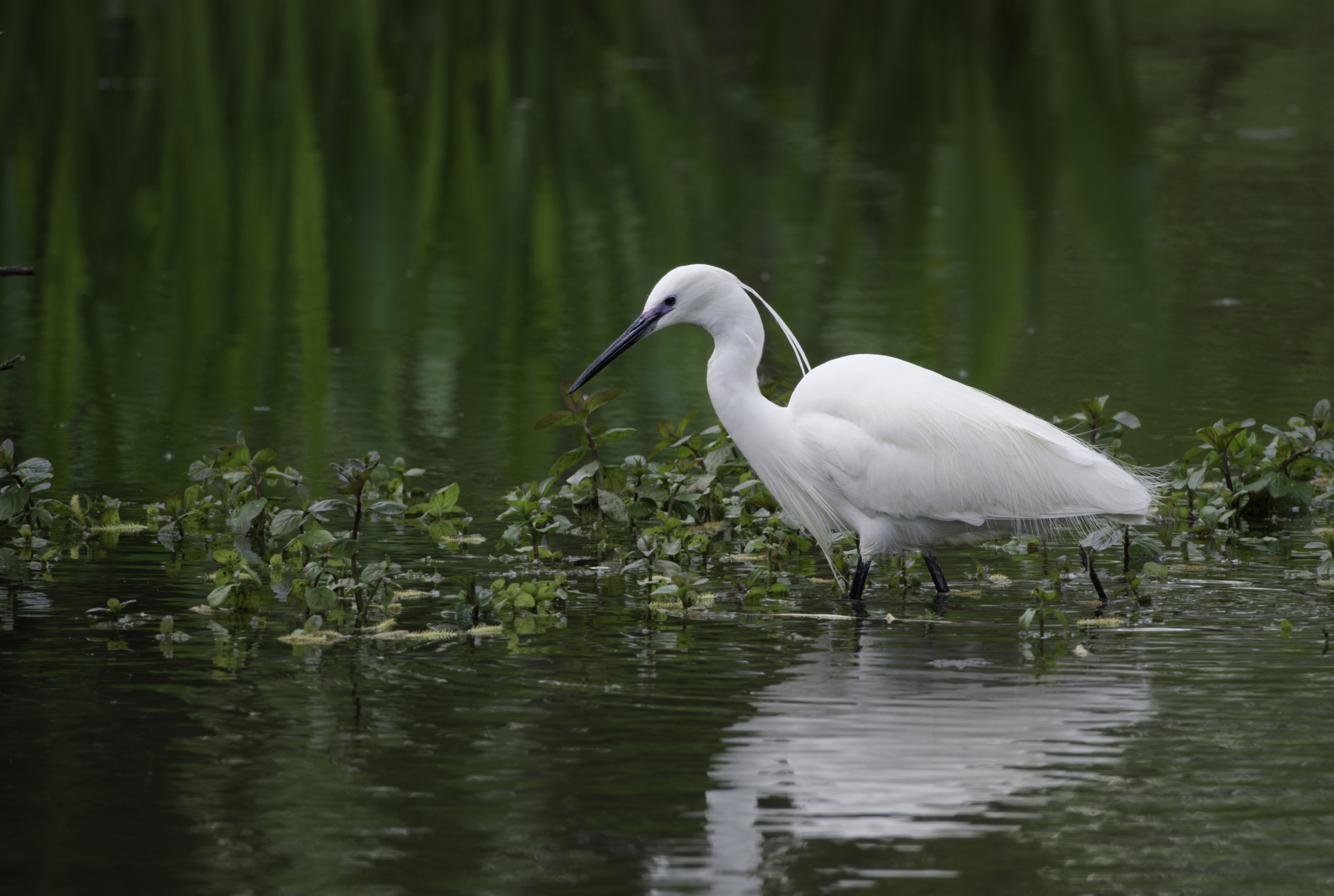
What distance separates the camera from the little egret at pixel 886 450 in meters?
5.98

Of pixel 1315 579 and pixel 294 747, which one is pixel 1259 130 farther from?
pixel 294 747

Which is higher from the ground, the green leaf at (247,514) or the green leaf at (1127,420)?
the green leaf at (1127,420)

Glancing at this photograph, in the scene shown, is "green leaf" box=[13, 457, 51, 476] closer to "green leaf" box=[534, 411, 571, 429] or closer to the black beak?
"green leaf" box=[534, 411, 571, 429]

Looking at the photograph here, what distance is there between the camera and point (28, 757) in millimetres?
4410

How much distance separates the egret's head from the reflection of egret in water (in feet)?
4.73

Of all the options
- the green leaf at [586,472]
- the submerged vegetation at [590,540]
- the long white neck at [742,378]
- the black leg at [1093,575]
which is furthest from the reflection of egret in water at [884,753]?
the green leaf at [586,472]

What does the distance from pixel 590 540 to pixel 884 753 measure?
9.03 ft

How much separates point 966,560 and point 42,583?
343cm

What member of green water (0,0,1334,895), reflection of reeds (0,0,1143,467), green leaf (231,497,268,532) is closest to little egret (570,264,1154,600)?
green water (0,0,1334,895)

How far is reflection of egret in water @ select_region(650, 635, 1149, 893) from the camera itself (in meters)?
3.93

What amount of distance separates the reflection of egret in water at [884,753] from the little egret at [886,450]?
2.61 feet

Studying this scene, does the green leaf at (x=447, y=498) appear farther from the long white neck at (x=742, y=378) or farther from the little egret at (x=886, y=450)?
the long white neck at (x=742, y=378)

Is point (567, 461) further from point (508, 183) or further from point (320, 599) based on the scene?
point (508, 183)

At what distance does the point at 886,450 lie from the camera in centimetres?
603
